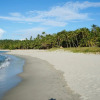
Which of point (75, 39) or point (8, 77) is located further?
point (75, 39)

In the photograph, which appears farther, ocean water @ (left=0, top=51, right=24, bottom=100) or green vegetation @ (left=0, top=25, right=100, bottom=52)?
green vegetation @ (left=0, top=25, right=100, bottom=52)

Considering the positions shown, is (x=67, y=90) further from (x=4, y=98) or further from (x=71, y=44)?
(x=71, y=44)

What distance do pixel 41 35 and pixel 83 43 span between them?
4787cm

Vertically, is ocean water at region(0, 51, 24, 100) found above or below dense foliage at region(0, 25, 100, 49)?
below

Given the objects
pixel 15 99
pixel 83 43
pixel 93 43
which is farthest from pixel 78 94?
pixel 83 43

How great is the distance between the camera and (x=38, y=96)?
7102 mm

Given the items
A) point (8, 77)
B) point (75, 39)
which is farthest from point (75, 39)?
point (8, 77)

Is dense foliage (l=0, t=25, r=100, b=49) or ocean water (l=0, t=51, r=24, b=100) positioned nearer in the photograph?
ocean water (l=0, t=51, r=24, b=100)

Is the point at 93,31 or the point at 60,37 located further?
the point at 60,37

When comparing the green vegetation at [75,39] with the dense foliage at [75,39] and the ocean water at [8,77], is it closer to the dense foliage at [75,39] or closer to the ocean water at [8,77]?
the dense foliage at [75,39]

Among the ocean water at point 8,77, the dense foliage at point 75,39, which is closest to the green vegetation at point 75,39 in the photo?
the dense foliage at point 75,39

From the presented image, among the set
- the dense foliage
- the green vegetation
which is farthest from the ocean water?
the dense foliage

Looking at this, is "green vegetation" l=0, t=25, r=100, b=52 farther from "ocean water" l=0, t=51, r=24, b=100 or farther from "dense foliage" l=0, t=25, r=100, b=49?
"ocean water" l=0, t=51, r=24, b=100

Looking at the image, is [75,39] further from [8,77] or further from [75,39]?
[8,77]
